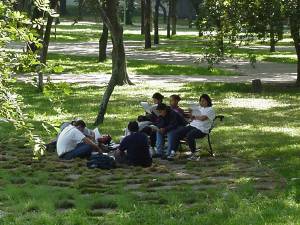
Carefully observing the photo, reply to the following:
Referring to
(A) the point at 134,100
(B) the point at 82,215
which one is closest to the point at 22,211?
(B) the point at 82,215

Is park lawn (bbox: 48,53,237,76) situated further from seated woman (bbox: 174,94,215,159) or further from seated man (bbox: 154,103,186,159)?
seated woman (bbox: 174,94,215,159)

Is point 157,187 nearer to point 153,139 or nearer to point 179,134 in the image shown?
point 179,134

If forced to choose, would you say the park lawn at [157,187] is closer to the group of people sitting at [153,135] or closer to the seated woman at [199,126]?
the group of people sitting at [153,135]

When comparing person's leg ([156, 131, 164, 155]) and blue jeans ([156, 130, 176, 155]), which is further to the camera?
person's leg ([156, 131, 164, 155])

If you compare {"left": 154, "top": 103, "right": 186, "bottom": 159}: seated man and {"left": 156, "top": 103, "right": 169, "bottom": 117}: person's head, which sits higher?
{"left": 156, "top": 103, "right": 169, "bottom": 117}: person's head

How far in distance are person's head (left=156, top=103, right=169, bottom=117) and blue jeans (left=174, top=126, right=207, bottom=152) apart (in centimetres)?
44

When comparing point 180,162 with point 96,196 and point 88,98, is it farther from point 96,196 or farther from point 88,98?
point 88,98

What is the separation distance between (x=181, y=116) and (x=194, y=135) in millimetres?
638

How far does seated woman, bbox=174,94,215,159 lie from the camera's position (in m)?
11.6

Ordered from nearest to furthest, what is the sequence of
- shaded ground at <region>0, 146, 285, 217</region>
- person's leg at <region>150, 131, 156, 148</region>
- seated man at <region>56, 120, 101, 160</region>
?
shaded ground at <region>0, 146, 285, 217</region>
seated man at <region>56, 120, 101, 160</region>
person's leg at <region>150, 131, 156, 148</region>

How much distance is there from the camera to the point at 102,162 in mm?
10633

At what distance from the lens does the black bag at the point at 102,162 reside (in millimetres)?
10586

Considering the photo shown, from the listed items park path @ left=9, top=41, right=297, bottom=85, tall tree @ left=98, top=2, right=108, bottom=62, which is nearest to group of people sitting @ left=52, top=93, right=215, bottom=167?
park path @ left=9, top=41, right=297, bottom=85

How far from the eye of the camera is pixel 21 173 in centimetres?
1018
